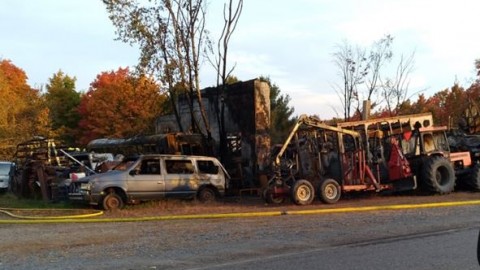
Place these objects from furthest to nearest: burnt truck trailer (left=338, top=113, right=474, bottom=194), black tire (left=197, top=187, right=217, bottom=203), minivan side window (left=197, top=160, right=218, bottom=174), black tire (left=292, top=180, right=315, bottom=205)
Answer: minivan side window (left=197, top=160, right=218, bottom=174)
black tire (left=197, top=187, right=217, bottom=203)
burnt truck trailer (left=338, top=113, right=474, bottom=194)
black tire (left=292, top=180, right=315, bottom=205)

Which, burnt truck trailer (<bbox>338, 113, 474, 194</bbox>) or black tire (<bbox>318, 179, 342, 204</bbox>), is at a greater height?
burnt truck trailer (<bbox>338, 113, 474, 194</bbox>)

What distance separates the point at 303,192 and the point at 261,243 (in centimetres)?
693

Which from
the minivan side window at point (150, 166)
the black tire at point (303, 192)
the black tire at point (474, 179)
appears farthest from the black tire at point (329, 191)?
the black tire at point (474, 179)

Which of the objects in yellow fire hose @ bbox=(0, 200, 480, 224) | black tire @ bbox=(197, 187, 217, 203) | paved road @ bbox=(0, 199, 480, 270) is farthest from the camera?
black tire @ bbox=(197, 187, 217, 203)

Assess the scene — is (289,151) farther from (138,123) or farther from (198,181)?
(138,123)

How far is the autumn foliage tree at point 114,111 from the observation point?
45.6 metres

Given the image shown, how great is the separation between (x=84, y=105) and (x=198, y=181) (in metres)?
43.4

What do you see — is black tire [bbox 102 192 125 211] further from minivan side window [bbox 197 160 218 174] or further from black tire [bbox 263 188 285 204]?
black tire [bbox 263 188 285 204]

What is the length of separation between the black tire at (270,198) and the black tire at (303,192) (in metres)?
0.86

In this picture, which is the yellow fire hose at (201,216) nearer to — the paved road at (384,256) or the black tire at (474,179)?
the black tire at (474,179)

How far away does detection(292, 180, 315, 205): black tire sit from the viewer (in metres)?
17.2

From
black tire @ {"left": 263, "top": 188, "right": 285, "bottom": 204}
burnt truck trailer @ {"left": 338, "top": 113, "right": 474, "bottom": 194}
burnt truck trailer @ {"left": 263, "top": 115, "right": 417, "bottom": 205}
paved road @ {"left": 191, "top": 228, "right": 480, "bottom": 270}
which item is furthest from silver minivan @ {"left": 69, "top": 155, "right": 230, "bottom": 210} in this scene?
paved road @ {"left": 191, "top": 228, "right": 480, "bottom": 270}

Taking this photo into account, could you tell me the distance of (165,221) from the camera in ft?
48.1

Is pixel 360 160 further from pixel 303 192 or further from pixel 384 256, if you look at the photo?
pixel 384 256
